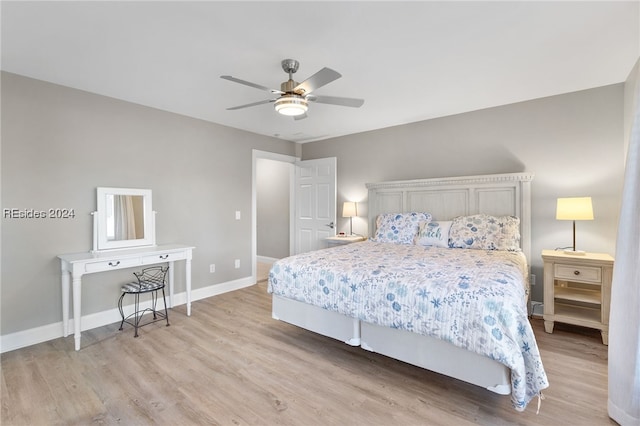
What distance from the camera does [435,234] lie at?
3586 millimetres

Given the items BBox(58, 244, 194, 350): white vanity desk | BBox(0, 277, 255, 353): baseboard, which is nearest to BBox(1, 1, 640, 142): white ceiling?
BBox(58, 244, 194, 350): white vanity desk

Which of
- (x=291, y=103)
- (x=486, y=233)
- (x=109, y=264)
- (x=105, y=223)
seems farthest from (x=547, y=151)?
(x=105, y=223)

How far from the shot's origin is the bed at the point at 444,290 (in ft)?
5.55

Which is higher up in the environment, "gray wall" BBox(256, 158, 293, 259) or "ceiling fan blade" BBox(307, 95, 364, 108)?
"ceiling fan blade" BBox(307, 95, 364, 108)

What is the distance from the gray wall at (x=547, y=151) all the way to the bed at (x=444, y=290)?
24cm

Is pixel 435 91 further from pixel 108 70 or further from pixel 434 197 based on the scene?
pixel 108 70

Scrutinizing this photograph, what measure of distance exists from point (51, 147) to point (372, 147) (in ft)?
13.0

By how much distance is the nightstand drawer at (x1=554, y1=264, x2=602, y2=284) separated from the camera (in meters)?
2.70

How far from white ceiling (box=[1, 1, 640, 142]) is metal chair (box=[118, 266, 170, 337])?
203 centimetres

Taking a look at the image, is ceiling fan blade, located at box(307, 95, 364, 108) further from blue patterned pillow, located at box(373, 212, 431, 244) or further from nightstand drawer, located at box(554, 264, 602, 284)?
nightstand drawer, located at box(554, 264, 602, 284)

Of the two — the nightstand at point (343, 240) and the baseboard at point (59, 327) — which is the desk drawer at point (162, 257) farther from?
the nightstand at point (343, 240)

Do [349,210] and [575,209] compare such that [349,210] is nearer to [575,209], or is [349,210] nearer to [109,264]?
[575,209]

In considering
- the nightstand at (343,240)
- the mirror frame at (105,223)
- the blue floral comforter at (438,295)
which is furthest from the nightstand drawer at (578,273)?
the mirror frame at (105,223)

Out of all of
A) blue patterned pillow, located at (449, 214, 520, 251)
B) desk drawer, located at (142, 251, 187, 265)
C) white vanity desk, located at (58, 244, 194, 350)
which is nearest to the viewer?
white vanity desk, located at (58, 244, 194, 350)
